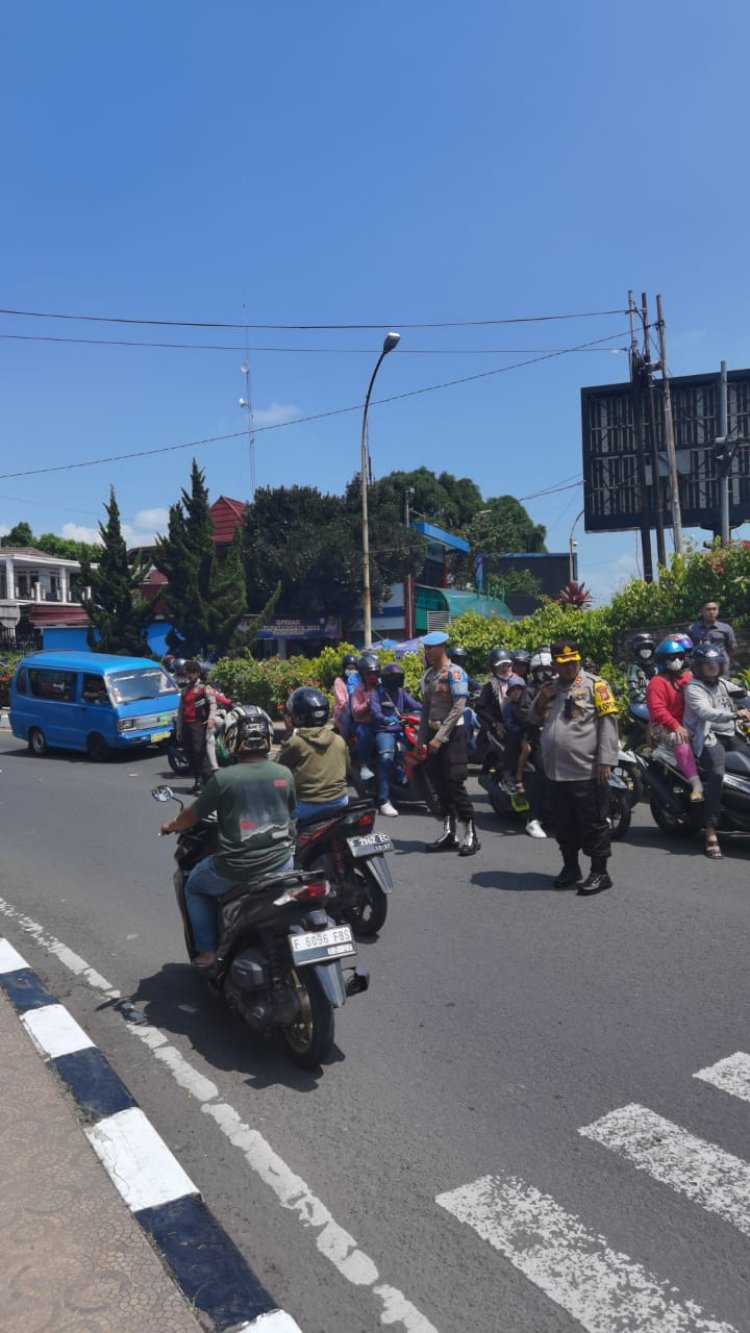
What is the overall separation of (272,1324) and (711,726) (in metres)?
5.86

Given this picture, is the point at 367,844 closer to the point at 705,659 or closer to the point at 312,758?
the point at 312,758

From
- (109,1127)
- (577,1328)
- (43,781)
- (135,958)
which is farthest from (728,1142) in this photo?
(43,781)

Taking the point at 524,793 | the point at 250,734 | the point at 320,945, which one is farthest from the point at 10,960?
the point at 524,793

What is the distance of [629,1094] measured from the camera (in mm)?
3869

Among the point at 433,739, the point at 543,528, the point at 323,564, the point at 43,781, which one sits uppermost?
the point at 543,528

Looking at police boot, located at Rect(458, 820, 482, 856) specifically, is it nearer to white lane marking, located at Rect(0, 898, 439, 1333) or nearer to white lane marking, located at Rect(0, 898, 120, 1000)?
white lane marking, located at Rect(0, 898, 120, 1000)

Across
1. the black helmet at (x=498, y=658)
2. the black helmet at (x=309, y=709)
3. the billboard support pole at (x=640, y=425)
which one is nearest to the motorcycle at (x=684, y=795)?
the black helmet at (x=498, y=658)

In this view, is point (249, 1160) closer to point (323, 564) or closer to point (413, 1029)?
point (413, 1029)

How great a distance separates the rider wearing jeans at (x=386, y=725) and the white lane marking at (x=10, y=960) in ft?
14.9

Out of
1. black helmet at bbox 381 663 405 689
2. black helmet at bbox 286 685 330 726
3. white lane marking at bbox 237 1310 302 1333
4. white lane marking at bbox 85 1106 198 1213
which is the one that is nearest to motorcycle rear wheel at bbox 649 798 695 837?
black helmet at bbox 381 663 405 689

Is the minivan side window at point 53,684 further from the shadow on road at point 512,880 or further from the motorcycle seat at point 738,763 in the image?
the motorcycle seat at point 738,763

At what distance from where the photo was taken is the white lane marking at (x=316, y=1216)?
8.82 ft

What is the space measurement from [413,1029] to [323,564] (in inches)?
1271

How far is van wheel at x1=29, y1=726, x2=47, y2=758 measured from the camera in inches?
702
